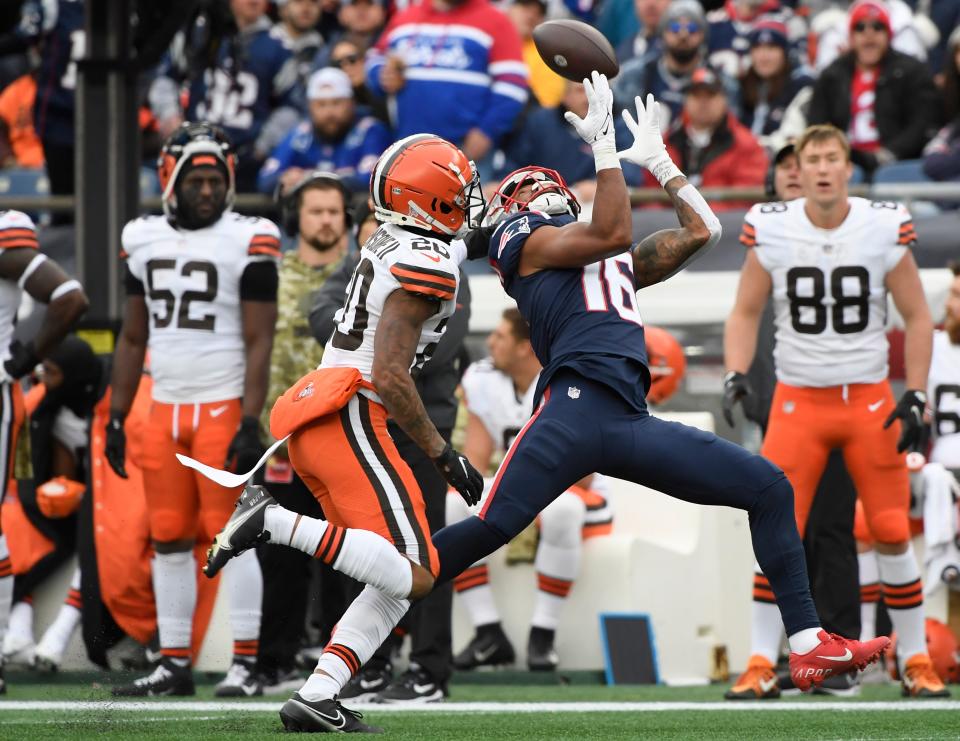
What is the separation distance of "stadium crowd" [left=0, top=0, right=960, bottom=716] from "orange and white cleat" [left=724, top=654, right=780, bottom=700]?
0.9 inches

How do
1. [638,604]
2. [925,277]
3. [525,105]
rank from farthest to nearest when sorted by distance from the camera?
1. [525,105]
2. [925,277]
3. [638,604]

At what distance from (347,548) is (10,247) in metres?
2.63

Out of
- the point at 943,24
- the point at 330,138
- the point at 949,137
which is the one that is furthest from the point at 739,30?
the point at 330,138

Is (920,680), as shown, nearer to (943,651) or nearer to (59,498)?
(943,651)

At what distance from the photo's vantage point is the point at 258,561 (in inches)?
271

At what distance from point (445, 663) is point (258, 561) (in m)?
0.90

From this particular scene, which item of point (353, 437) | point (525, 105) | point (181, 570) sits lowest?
point (181, 570)

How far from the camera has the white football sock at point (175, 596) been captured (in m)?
6.60

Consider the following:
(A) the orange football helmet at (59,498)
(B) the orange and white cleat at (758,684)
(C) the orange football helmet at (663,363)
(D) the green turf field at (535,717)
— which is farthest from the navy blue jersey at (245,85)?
(B) the orange and white cleat at (758,684)

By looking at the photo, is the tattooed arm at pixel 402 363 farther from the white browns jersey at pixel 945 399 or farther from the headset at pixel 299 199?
the white browns jersey at pixel 945 399

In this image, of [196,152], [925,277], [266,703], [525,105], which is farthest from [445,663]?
[525,105]

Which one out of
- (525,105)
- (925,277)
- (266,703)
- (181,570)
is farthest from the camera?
(525,105)

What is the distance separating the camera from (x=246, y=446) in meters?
6.46

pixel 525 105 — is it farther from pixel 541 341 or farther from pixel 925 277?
pixel 541 341
